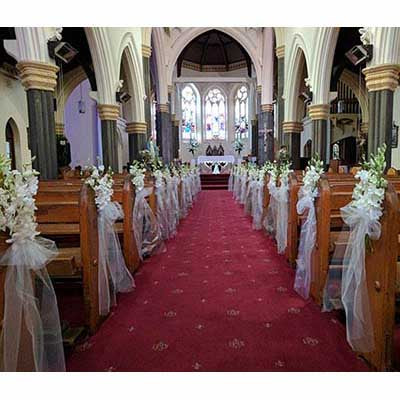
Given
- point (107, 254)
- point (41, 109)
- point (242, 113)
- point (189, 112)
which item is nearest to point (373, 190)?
point (107, 254)

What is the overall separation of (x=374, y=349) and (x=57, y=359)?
1.92 m

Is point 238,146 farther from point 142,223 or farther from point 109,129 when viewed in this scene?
point 142,223

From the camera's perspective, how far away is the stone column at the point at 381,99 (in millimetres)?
6195

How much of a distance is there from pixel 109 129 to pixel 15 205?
25.9 feet

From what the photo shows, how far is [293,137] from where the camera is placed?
39.5 feet

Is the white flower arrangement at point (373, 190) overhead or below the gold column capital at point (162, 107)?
below

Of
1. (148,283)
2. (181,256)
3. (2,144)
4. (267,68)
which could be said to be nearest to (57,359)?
(148,283)

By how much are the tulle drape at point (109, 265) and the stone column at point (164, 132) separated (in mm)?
13820

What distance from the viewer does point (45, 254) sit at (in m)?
1.97

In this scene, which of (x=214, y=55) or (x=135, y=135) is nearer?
(x=135, y=135)

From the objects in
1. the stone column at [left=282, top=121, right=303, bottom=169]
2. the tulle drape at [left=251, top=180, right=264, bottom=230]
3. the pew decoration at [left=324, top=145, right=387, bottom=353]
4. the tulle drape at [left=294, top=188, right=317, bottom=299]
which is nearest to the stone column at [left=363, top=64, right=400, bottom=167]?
the tulle drape at [left=251, top=180, right=264, bottom=230]

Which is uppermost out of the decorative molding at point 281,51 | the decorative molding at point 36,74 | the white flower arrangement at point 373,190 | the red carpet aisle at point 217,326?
the decorative molding at point 281,51

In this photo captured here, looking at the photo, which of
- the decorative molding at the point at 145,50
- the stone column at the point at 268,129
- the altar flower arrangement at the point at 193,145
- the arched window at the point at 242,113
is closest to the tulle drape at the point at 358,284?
the decorative molding at the point at 145,50

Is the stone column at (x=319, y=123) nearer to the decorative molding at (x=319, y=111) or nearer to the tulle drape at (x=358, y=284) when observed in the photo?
the decorative molding at (x=319, y=111)
